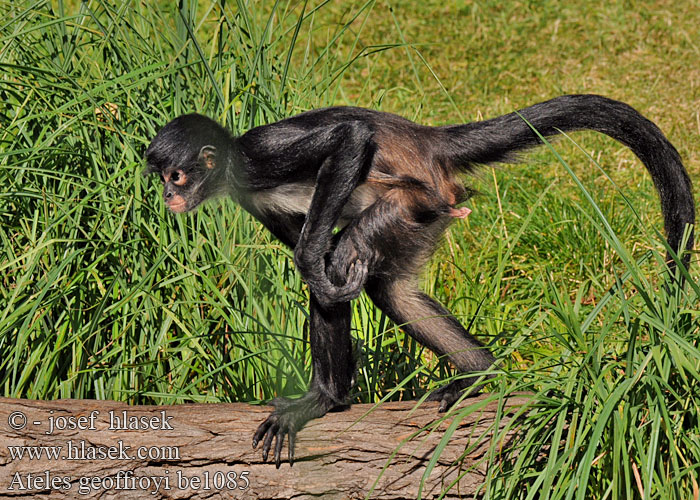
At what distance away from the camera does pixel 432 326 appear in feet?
11.3

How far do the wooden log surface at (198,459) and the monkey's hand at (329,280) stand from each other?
45 centimetres

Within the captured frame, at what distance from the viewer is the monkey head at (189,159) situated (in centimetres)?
336

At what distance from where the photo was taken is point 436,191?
3338mm

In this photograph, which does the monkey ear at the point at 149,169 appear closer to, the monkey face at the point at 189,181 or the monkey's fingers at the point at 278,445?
the monkey face at the point at 189,181

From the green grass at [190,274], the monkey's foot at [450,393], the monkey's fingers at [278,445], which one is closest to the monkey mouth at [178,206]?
the green grass at [190,274]

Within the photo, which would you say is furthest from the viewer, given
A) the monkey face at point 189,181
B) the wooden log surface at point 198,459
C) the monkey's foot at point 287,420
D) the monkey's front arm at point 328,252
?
the monkey face at point 189,181

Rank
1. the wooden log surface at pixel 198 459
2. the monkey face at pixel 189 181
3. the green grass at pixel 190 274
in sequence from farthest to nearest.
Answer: the monkey face at pixel 189 181
the wooden log surface at pixel 198 459
the green grass at pixel 190 274

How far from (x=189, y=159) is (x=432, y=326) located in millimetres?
1133

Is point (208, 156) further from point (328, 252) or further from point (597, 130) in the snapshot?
point (597, 130)

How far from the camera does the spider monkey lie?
3211 millimetres

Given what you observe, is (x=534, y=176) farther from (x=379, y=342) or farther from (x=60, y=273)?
(x=60, y=273)

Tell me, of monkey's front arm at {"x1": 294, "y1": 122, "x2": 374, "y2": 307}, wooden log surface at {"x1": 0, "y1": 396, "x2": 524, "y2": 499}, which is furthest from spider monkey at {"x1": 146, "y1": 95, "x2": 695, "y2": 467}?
wooden log surface at {"x1": 0, "y1": 396, "x2": 524, "y2": 499}

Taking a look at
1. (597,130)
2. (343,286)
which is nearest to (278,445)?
(343,286)

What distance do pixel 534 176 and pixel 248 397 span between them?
2.62 meters
